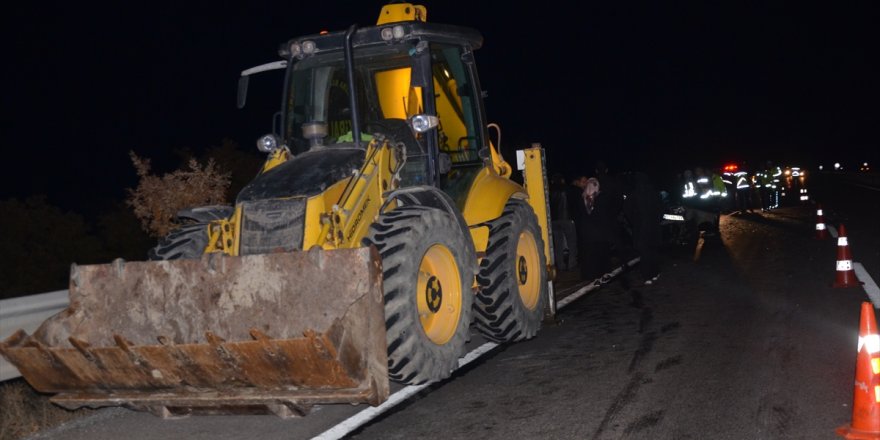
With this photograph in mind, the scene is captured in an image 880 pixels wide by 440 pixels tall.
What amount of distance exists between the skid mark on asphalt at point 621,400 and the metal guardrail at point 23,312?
4.63m

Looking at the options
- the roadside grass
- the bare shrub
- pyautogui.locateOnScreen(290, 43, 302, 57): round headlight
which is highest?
pyautogui.locateOnScreen(290, 43, 302, 57): round headlight

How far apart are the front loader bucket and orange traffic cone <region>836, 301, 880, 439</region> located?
9.58 feet

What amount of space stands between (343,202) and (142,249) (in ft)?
40.1

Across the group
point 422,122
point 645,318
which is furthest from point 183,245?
point 645,318

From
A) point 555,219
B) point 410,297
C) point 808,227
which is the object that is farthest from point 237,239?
point 808,227

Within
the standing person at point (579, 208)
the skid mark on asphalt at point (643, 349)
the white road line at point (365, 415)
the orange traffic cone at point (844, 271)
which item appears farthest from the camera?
the standing person at point (579, 208)

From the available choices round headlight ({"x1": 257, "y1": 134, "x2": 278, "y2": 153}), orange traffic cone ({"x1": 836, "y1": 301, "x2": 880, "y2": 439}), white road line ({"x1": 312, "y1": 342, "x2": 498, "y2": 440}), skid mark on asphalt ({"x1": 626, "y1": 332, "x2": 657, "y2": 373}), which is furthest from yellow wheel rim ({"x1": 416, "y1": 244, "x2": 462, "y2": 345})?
orange traffic cone ({"x1": 836, "y1": 301, "x2": 880, "y2": 439})

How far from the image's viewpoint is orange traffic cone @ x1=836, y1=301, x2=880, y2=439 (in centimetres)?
575

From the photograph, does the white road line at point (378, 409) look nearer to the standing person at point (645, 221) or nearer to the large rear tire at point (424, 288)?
the large rear tire at point (424, 288)

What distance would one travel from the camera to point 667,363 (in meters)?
8.23

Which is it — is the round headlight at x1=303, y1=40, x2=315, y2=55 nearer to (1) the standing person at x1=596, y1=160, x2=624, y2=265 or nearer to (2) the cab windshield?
(2) the cab windshield

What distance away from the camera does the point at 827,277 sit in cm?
1348

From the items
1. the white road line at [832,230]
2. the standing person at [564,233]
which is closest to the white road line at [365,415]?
the standing person at [564,233]

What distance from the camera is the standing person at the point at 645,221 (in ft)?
46.5
